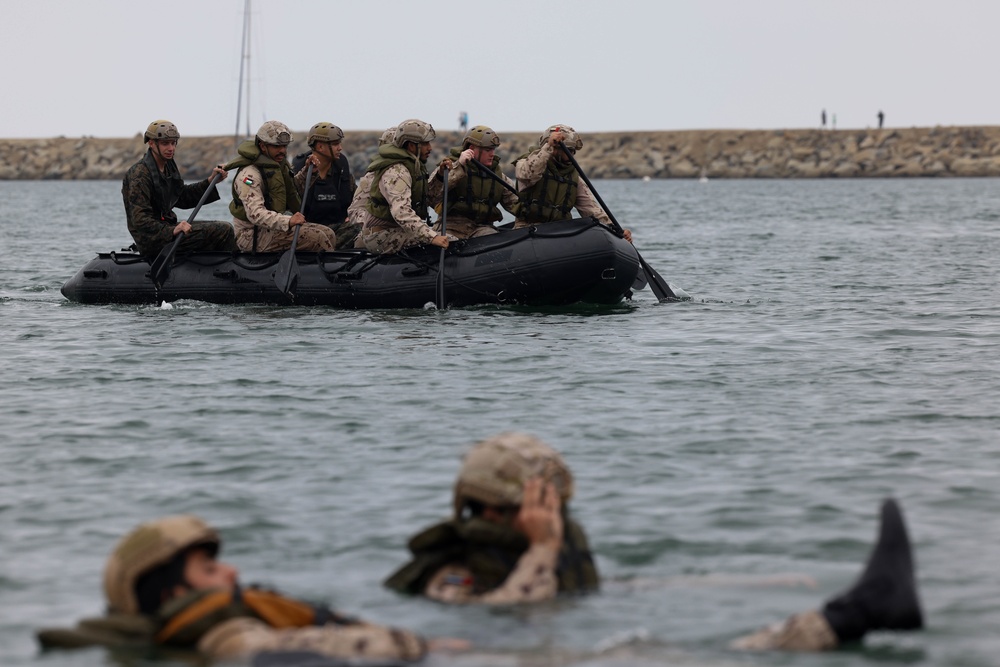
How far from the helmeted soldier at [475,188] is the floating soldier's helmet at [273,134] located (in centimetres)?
187

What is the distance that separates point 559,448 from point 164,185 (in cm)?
934

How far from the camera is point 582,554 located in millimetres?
6828

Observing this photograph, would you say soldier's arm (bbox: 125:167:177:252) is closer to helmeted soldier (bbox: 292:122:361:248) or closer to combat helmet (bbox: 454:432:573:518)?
helmeted soldier (bbox: 292:122:361:248)

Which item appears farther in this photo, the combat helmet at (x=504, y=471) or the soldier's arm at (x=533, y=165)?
the soldier's arm at (x=533, y=165)

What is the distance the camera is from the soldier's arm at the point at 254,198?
17.8 metres

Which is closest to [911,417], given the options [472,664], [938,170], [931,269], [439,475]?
[439,475]

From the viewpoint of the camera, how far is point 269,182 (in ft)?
59.3

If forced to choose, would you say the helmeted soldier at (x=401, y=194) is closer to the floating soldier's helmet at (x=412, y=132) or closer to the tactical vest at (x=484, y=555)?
the floating soldier's helmet at (x=412, y=132)

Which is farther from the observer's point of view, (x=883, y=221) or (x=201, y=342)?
(x=883, y=221)

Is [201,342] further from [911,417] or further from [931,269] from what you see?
[931,269]

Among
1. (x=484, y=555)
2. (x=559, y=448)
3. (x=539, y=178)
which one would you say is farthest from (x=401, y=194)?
(x=484, y=555)

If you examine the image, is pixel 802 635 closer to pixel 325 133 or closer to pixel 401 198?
pixel 401 198

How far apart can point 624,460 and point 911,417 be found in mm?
2740

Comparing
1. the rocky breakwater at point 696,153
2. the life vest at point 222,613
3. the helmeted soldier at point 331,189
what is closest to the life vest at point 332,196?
the helmeted soldier at point 331,189
